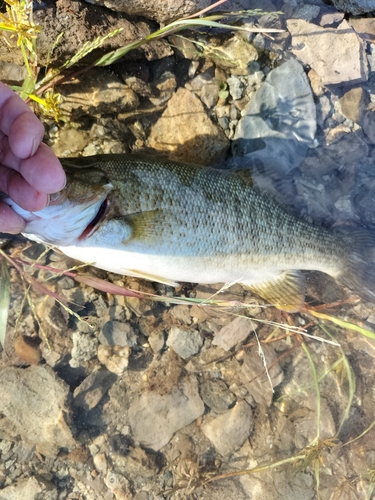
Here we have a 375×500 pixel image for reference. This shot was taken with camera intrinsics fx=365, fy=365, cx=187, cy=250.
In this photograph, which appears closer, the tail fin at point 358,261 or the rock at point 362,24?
the tail fin at point 358,261

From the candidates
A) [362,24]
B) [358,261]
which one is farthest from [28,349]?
[362,24]

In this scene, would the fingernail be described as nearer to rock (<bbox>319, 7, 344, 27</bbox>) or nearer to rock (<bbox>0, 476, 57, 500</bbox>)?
rock (<bbox>0, 476, 57, 500</bbox>)

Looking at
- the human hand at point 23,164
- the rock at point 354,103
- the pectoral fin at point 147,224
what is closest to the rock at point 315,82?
the rock at point 354,103

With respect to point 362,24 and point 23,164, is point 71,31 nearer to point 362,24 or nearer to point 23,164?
point 23,164

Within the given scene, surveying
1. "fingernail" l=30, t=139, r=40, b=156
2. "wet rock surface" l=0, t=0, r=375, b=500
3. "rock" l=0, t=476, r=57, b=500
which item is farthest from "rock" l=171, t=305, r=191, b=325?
"fingernail" l=30, t=139, r=40, b=156

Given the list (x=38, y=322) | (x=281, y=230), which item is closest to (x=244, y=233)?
(x=281, y=230)

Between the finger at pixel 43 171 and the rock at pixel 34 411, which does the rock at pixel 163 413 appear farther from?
the finger at pixel 43 171
